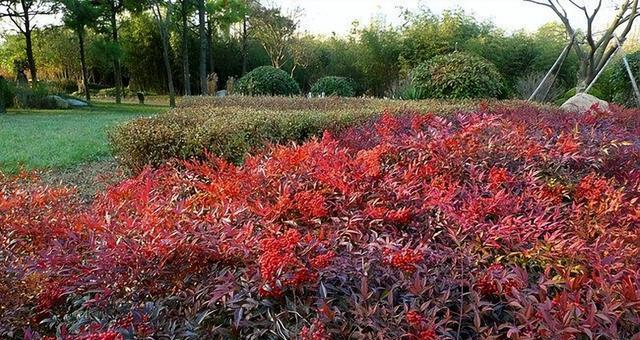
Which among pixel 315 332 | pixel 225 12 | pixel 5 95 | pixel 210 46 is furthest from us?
pixel 210 46

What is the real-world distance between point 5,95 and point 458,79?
9684 mm

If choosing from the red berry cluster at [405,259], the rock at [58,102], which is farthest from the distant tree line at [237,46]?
the red berry cluster at [405,259]

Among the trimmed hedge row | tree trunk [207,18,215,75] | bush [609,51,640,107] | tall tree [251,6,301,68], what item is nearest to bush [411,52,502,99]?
the trimmed hedge row

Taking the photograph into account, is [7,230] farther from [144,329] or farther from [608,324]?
[608,324]

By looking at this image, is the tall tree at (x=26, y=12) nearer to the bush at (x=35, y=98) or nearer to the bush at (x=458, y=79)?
the bush at (x=35, y=98)

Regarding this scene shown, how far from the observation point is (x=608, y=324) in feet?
3.04

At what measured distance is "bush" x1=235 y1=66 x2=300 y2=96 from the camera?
8.95 meters

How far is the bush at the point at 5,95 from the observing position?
33.9 ft

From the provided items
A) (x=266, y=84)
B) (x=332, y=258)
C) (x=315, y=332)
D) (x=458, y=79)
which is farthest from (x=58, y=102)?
(x=315, y=332)

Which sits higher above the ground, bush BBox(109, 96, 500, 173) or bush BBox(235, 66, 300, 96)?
bush BBox(235, 66, 300, 96)

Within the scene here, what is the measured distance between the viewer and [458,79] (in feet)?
21.6

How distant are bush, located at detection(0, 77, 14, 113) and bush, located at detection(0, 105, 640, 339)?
1045 cm

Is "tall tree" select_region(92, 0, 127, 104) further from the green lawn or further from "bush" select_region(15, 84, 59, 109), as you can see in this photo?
the green lawn

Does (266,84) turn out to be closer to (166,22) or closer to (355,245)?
(166,22)
